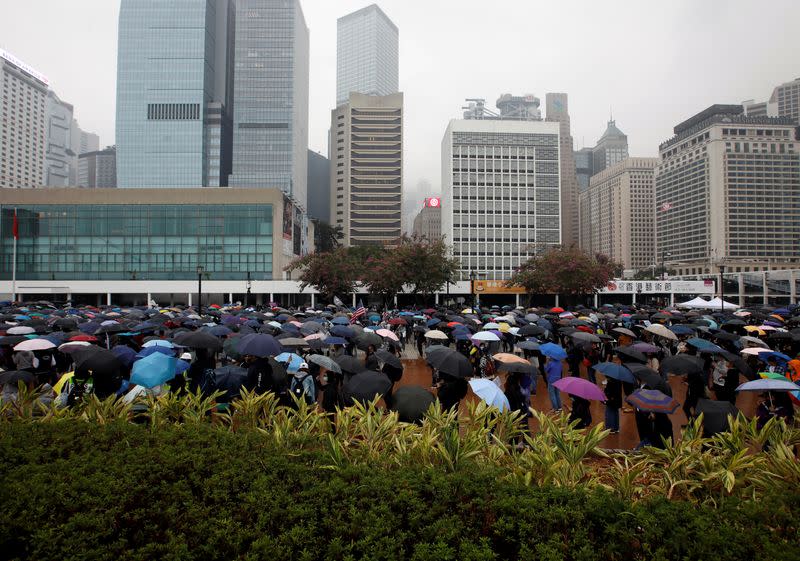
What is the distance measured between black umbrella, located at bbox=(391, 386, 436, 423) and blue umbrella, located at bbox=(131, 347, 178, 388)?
3839 millimetres

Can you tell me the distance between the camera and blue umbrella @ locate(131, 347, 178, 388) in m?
7.44

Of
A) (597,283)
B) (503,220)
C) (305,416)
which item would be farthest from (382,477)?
(503,220)

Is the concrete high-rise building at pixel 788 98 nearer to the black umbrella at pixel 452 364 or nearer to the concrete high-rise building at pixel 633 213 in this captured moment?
the concrete high-rise building at pixel 633 213

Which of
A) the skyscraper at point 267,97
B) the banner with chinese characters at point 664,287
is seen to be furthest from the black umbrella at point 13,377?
the skyscraper at point 267,97

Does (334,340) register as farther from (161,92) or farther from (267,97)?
(161,92)

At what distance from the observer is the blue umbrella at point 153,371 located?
744cm

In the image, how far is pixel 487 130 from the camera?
281 feet

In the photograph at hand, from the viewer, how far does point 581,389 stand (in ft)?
23.6

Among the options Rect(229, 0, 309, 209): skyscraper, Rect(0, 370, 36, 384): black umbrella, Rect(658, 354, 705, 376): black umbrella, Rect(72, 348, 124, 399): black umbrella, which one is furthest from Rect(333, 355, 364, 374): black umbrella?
Rect(229, 0, 309, 209): skyscraper

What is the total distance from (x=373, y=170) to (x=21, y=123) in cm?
12259

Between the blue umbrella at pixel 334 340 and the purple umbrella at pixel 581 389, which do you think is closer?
the purple umbrella at pixel 581 389

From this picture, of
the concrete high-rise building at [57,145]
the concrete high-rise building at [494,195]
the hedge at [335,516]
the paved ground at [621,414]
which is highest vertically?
the concrete high-rise building at [57,145]

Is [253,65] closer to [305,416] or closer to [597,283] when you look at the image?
[597,283]

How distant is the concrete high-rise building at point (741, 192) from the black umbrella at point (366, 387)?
129 metres
